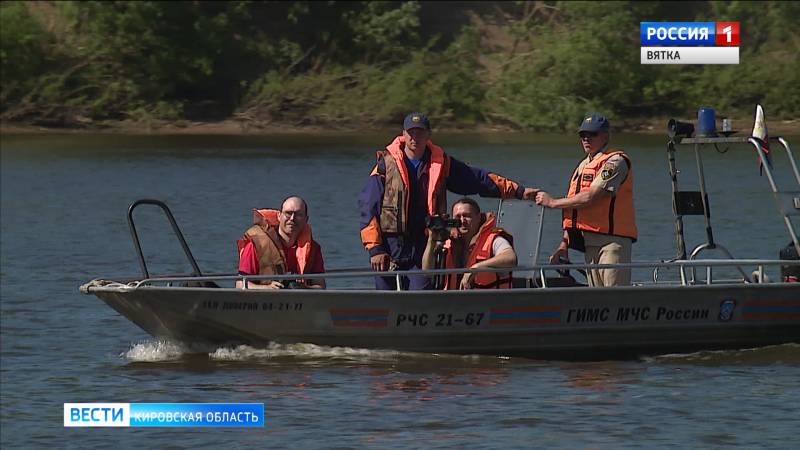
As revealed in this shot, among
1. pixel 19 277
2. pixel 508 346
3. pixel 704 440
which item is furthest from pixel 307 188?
pixel 704 440

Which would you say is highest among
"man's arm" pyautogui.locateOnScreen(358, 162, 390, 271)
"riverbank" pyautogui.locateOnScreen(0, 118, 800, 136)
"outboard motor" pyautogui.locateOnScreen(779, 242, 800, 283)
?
"riverbank" pyautogui.locateOnScreen(0, 118, 800, 136)

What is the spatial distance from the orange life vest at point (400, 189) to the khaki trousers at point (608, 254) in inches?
47.6

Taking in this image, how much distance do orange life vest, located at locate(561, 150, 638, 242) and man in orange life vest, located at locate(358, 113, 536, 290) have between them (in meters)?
0.58

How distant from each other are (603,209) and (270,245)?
8.38 feet

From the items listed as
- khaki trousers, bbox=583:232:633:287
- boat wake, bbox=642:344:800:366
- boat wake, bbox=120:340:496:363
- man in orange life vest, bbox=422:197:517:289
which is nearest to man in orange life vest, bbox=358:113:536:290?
man in orange life vest, bbox=422:197:517:289

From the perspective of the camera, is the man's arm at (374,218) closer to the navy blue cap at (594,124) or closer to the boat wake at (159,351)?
the navy blue cap at (594,124)

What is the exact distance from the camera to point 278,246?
13.4 meters

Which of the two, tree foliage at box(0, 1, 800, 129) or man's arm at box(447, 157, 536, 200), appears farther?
tree foliage at box(0, 1, 800, 129)

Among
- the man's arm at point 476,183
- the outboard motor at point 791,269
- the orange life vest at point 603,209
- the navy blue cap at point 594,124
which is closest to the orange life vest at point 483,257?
the man's arm at point 476,183

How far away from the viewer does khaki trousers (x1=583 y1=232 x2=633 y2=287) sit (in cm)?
1347

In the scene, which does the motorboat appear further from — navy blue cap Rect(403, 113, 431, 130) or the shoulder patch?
navy blue cap Rect(403, 113, 431, 130)

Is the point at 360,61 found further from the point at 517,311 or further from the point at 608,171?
the point at 608,171

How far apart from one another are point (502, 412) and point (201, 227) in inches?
537

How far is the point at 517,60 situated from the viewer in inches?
1719
